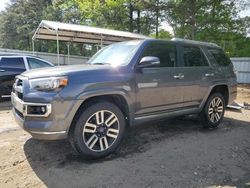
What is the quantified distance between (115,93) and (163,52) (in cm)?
148

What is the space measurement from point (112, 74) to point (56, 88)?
92cm

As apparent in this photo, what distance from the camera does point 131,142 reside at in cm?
527

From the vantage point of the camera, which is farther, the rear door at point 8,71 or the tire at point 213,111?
the rear door at point 8,71

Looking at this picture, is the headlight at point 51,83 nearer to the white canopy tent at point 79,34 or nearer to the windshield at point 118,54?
the windshield at point 118,54

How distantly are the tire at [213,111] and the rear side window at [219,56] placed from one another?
747 millimetres

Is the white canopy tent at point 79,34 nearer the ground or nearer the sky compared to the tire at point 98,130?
nearer the sky

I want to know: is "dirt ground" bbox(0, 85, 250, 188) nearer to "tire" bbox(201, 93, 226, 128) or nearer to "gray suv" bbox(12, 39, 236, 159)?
"tire" bbox(201, 93, 226, 128)

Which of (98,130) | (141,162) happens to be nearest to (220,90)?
(141,162)

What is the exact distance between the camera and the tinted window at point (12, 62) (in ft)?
31.0

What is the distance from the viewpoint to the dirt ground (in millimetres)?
3799

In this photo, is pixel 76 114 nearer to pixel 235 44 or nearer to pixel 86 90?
pixel 86 90

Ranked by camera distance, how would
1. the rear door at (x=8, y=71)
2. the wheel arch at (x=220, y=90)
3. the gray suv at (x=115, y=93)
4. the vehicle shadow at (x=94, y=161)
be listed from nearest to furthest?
the gray suv at (x=115, y=93), the vehicle shadow at (x=94, y=161), the wheel arch at (x=220, y=90), the rear door at (x=8, y=71)

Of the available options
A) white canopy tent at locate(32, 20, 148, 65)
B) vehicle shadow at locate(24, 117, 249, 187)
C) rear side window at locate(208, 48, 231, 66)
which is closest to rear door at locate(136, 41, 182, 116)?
vehicle shadow at locate(24, 117, 249, 187)

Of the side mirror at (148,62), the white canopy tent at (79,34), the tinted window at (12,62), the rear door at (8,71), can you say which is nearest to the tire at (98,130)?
the side mirror at (148,62)
